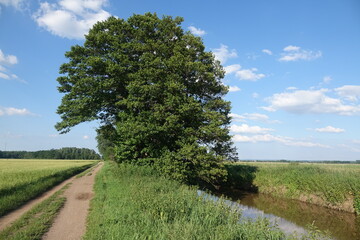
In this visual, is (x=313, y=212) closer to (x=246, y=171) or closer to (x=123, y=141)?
(x=246, y=171)

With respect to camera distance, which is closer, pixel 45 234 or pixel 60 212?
pixel 45 234

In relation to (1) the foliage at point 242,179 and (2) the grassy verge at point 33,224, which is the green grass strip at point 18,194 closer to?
(2) the grassy verge at point 33,224

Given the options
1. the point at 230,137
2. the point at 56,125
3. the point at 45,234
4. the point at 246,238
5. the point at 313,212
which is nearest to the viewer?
the point at 246,238

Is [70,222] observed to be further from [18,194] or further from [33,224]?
[18,194]

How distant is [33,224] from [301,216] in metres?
14.6

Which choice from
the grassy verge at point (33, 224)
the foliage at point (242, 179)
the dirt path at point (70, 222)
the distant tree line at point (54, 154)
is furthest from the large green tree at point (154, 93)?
the distant tree line at point (54, 154)

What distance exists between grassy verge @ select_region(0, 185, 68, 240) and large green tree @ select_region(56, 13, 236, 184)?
9.08m

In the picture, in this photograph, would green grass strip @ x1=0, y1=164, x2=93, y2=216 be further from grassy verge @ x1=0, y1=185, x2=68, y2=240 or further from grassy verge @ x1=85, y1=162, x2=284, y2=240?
grassy verge @ x1=85, y1=162, x2=284, y2=240

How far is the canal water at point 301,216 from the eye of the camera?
1184 cm

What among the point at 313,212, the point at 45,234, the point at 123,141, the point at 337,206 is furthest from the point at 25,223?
the point at 337,206

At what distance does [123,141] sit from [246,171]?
47.8 feet

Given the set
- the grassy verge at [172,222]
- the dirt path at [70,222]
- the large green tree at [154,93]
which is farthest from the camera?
the large green tree at [154,93]

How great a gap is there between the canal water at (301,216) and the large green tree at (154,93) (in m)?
4.39

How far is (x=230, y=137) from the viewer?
66.2 ft
